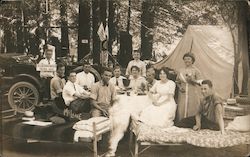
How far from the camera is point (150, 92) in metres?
1.83

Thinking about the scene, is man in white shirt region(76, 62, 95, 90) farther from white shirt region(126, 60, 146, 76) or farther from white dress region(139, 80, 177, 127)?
white dress region(139, 80, 177, 127)

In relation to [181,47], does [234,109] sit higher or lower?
lower

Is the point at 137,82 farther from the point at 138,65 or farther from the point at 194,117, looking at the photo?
the point at 194,117

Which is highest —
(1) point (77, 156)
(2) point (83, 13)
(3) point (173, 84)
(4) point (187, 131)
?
(2) point (83, 13)

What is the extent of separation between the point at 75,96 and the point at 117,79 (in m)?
0.21

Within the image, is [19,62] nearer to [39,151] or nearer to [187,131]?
[39,151]

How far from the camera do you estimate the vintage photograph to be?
1.80m

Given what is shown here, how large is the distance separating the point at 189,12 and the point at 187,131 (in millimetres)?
563

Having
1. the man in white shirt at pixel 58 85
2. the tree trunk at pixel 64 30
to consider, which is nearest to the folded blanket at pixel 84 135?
the man in white shirt at pixel 58 85

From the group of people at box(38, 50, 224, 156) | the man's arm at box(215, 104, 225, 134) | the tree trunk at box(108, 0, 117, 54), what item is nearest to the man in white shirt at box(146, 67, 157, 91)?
the group of people at box(38, 50, 224, 156)

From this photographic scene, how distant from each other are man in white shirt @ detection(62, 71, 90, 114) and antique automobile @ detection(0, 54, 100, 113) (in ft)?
0.23

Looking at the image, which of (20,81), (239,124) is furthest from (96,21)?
(239,124)

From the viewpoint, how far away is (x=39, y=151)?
182cm

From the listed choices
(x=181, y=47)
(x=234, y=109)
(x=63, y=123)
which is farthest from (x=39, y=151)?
(x=234, y=109)
